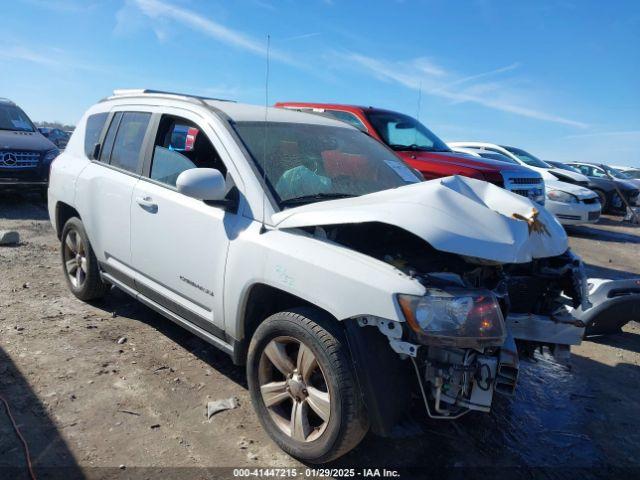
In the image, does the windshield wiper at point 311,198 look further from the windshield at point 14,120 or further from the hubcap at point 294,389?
the windshield at point 14,120

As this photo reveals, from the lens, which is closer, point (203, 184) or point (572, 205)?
point (203, 184)

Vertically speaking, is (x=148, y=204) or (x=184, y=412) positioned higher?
(x=148, y=204)

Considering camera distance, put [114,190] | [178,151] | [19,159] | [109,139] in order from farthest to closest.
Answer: [19,159] < [109,139] < [114,190] < [178,151]

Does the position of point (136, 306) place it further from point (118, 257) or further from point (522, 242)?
point (522, 242)

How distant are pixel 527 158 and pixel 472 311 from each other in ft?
40.2

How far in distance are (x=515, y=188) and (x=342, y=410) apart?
6047mm

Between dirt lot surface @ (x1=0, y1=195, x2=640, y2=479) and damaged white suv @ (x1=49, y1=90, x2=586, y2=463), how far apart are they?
436mm

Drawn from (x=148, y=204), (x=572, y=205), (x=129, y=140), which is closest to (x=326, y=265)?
(x=148, y=204)

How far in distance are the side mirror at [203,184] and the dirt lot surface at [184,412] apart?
1339 millimetres

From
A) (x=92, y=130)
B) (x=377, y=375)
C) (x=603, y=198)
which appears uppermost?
(x=92, y=130)

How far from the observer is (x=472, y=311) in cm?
224

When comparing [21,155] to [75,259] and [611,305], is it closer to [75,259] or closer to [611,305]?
[75,259]

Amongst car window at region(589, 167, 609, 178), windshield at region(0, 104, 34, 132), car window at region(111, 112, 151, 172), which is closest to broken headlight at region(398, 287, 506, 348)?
car window at region(111, 112, 151, 172)

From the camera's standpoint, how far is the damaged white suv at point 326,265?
228 centimetres
